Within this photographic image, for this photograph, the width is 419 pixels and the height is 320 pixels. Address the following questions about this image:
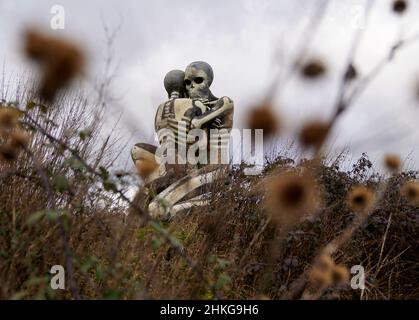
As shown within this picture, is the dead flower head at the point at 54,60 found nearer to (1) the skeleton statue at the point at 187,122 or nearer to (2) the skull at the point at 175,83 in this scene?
(1) the skeleton statue at the point at 187,122

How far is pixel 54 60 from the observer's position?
6.02 feet

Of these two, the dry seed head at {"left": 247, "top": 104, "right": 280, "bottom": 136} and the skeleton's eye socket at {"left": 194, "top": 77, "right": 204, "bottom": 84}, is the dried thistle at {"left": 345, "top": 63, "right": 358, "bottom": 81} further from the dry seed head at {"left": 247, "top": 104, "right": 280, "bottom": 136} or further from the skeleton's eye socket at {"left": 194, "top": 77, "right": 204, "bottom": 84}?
the skeleton's eye socket at {"left": 194, "top": 77, "right": 204, "bottom": 84}

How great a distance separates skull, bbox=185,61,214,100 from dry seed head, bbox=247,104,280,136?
22.1ft

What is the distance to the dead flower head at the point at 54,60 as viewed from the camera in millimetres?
1830

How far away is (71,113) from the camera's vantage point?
630 cm

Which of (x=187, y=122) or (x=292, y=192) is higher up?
(x=187, y=122)

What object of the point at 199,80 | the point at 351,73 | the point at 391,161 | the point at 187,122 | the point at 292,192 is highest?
the point at 199,80

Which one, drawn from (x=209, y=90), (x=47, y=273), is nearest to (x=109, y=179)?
Answer: (x=47, y=273)

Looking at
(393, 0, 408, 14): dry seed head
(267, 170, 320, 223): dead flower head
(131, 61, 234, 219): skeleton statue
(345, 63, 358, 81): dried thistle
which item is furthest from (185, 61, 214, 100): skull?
(267, 170, 320, 223): dead flower head

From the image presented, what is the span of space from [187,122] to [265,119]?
6340 mm

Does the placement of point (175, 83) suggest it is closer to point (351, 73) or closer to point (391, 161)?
point (391, 161)

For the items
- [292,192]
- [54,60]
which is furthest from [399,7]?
[54,60]
